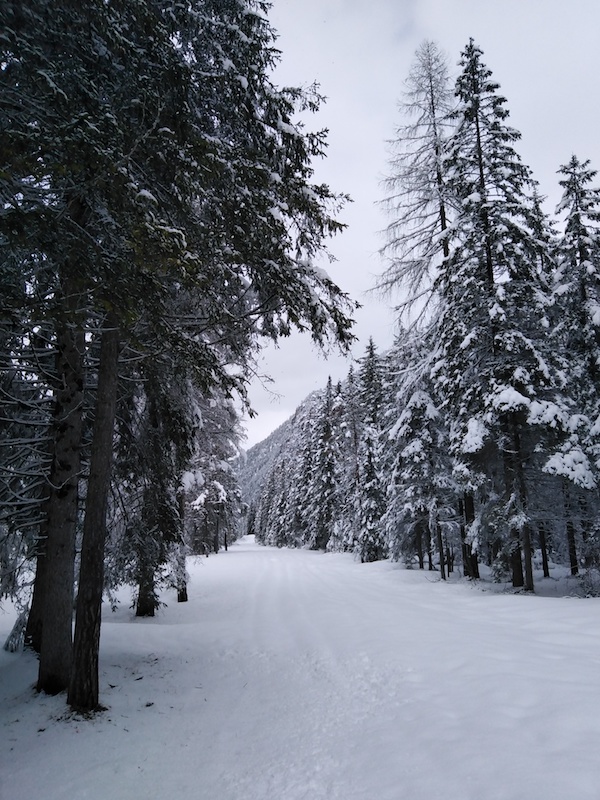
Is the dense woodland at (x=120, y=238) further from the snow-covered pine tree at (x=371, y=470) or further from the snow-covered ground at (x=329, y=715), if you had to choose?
the snow-covered pine tree at (x=371, y=470)

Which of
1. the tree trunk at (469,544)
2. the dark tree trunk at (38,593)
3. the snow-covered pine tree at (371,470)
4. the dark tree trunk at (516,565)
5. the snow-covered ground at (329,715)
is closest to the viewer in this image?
the snow-covered ground at (329,715)

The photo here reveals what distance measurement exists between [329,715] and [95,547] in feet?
12.1

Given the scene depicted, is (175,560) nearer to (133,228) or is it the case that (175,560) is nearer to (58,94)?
(133,228)

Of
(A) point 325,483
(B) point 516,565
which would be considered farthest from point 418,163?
(A) point 325,483

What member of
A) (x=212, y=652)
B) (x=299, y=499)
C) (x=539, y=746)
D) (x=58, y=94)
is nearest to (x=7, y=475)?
(x=212, y=652)

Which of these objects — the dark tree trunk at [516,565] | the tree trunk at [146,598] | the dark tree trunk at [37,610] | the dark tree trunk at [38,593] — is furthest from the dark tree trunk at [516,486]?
the dark tree trunk at [37,610]

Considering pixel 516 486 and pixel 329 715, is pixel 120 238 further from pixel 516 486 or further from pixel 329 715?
pixel 516 486

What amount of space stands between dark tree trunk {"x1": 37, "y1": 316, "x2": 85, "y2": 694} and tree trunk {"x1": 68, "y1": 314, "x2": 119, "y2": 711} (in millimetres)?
553

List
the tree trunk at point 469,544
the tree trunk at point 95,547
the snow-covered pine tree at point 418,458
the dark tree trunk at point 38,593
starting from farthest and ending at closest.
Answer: the snow-covered pine tree at point 418,458 < the tree trunk at point 469,544 < the dark tree trunk at point 38,593 < the tree trunk at point 95,547

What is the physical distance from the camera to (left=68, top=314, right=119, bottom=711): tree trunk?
18.4 ft

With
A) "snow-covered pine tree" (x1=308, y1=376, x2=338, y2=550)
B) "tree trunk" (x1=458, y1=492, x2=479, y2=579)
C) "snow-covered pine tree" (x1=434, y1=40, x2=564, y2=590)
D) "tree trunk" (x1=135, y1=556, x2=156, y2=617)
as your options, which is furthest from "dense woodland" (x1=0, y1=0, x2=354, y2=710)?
"snow-covered pine tree" (x1=308, y1=376, x2=338, y2=550)

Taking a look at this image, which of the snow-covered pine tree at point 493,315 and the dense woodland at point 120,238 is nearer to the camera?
the dense woodland at point 120,238

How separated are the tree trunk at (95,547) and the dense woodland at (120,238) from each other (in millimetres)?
23

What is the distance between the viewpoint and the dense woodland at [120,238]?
412 cm
